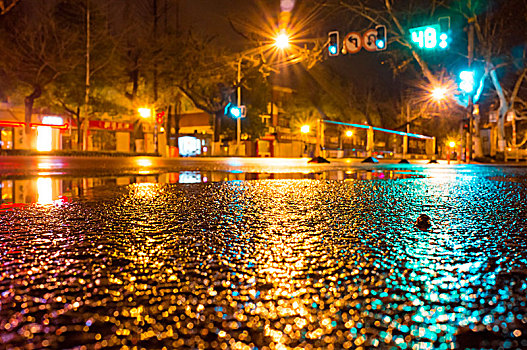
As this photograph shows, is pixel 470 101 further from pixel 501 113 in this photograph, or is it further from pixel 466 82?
pixel 501 113

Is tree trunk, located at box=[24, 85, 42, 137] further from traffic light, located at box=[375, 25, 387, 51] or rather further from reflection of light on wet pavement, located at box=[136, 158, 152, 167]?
traffic light, located at box=[375, 25, 387, 51]

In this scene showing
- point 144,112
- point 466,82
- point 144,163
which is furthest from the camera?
point 144,112

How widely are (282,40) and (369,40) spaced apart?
584cm

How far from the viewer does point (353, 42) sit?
903 inches

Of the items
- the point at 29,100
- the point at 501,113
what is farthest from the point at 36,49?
the point at 501,113

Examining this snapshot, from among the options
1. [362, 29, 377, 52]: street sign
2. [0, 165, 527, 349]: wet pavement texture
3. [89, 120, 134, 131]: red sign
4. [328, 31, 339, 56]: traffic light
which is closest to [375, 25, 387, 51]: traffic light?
[362, 29, 377, 52]: street sign

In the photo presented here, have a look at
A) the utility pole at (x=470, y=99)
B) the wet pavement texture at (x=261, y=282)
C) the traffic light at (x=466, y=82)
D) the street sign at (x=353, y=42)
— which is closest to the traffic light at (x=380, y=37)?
the street sign at (x=353, y=42)

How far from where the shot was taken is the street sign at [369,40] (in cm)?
2277

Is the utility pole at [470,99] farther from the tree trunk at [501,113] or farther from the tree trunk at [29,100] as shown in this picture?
the tree trunk at [29,100]

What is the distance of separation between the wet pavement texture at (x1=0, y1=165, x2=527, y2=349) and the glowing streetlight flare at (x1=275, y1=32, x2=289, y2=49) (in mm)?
24893

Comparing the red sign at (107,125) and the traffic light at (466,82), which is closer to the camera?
the traffic light at (466,82)

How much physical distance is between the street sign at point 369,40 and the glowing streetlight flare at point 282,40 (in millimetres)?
5346

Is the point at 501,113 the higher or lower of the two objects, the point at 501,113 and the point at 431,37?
the lower

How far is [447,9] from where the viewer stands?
2580 centimetres
